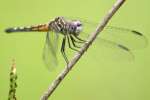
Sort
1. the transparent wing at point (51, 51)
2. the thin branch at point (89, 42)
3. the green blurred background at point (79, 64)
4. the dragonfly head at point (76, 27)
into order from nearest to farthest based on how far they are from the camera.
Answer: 1. the thin branch at point (89, 42)
2. the dragonfly head at point (76, 27)
3. the transparent wing at point (51, 51)
4. the green blurred background at point (79, 64)

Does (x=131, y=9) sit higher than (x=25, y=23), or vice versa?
(x=131, y=9)

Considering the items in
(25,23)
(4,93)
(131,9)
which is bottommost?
(4,93)

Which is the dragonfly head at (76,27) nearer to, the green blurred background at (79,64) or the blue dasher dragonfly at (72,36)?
the blue dasher dragonfly at (72,36)

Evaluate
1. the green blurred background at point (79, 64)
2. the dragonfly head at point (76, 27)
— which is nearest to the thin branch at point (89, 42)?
the dragonfly head at point (76, 27)

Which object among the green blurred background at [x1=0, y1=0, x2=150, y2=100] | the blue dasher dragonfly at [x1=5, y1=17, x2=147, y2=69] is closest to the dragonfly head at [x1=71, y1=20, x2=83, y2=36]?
the blue dasher dragonfly at [x1=5, y1=17, x2=147, y2=69]

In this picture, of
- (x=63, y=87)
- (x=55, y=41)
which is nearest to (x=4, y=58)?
(x=63, y=87)

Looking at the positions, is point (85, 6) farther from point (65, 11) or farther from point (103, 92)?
point (103, 92)

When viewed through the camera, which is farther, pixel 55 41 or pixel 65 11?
pixel 65 11
